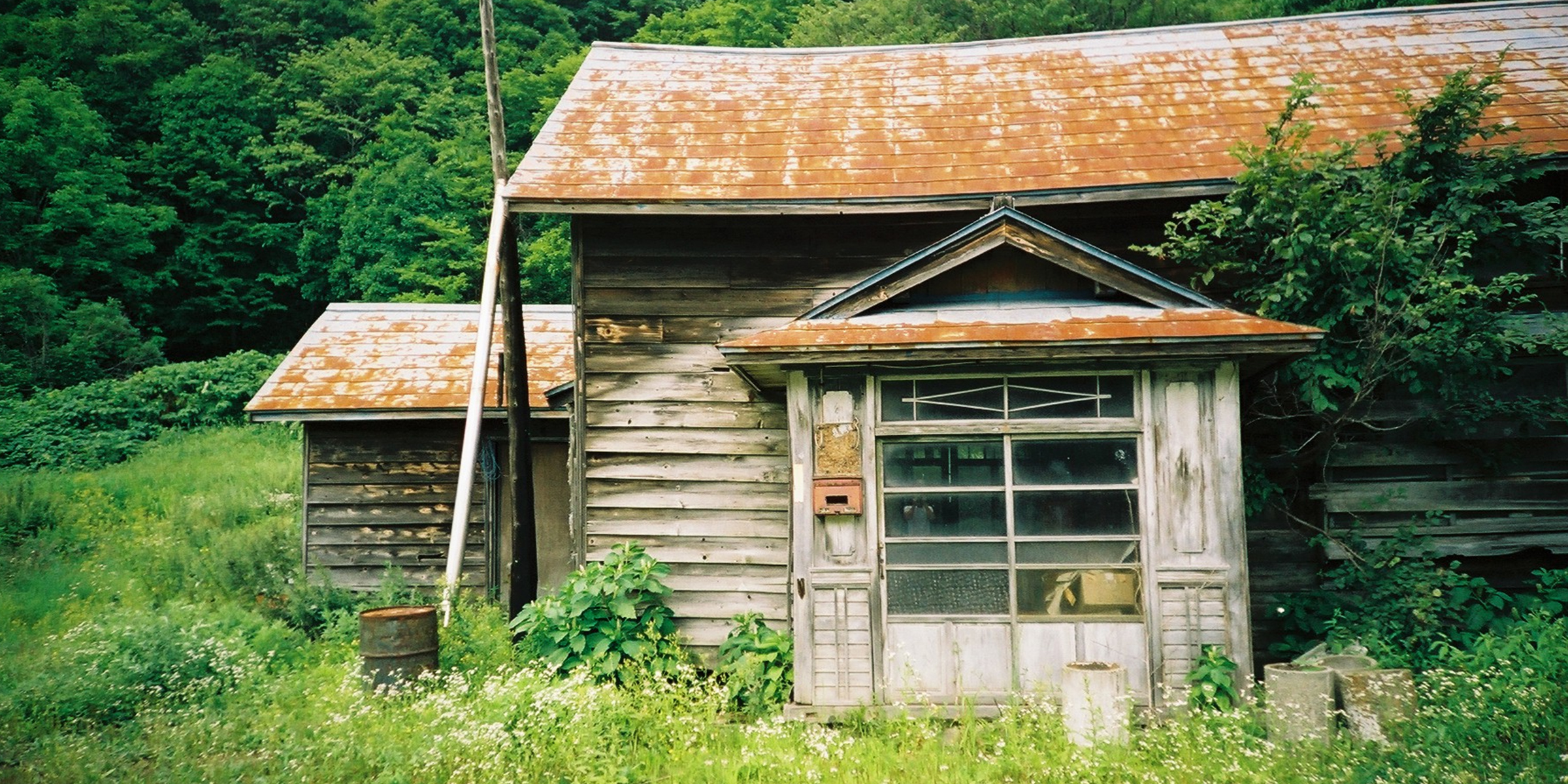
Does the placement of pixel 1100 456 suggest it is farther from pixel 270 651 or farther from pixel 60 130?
pixel 60 130

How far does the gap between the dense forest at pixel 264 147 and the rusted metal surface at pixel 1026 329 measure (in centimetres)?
1680

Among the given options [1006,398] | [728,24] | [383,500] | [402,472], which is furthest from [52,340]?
[1006,398]

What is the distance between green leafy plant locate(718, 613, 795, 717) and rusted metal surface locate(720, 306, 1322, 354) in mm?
2501

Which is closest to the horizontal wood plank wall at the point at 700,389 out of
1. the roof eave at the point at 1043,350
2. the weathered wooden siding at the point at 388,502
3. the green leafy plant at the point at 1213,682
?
the roof eave at the point at 1043,350

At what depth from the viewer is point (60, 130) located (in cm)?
2631

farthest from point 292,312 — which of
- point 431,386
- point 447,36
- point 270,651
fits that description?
point 270,651

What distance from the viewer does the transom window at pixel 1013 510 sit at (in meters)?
6.78

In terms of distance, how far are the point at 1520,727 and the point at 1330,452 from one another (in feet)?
10.3

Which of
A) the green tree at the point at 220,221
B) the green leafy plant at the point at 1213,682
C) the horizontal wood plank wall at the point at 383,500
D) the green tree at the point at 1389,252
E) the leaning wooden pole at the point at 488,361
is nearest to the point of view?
the green leafy plant at the point at 1213,682

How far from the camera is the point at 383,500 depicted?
11203mm

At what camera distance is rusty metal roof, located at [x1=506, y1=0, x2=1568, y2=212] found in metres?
8.65

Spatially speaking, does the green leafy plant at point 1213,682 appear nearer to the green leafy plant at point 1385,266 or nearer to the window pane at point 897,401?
the green leafy plant at point 1385,266

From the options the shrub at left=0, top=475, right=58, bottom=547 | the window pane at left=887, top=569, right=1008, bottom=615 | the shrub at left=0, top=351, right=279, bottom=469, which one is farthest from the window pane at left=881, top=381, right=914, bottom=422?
the shrub at left=0, top=351, right=279, bottom=469

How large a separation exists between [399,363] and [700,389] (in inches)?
213
